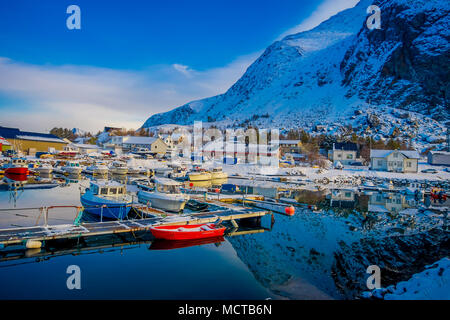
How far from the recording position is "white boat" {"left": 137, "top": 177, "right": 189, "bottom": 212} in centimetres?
2809

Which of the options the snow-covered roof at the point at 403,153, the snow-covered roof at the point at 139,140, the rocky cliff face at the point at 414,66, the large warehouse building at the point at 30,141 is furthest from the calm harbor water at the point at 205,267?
the rocky cliff face at the point at 414,66

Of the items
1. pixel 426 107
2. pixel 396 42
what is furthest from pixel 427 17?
pixel 426 107

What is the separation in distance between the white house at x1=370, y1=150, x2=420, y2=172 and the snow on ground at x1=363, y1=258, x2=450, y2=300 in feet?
208

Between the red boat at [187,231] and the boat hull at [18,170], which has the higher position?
the boat hull at [18,170]

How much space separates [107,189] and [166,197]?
207 inches

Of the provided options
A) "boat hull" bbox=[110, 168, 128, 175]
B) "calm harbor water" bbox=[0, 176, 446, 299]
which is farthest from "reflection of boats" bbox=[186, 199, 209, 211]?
"boat hull" bbox=[110, 168, 128, 175]

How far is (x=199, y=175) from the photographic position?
5284 cm

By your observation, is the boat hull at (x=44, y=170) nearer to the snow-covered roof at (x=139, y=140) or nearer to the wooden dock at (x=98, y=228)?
the wooden dock at (x=98, y=228)

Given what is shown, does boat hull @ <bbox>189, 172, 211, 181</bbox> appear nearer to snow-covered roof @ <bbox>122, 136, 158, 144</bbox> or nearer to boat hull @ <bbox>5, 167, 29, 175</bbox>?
boat hull @ <bbox>5, 167, 29, 175</bbox>

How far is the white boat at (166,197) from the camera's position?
28094 millimetres

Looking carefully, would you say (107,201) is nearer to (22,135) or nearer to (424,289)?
(424,289)

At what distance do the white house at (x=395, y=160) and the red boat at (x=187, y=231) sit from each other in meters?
62.9

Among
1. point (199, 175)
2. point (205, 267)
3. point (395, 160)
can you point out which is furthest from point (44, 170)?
point (395, 160)
